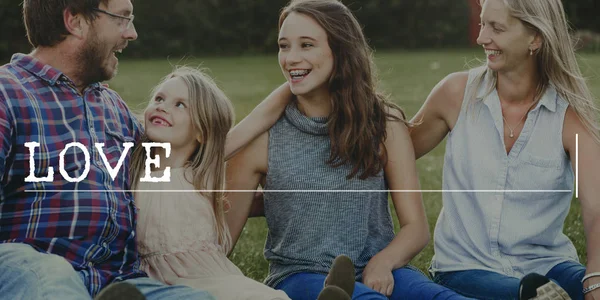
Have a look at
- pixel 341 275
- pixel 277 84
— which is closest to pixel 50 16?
pixel 341 275

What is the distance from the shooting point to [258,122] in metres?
3.46

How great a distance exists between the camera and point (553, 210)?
3.44 m

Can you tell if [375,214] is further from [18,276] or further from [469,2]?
[469,2]

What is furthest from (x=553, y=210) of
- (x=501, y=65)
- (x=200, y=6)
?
(x=200, y=6)

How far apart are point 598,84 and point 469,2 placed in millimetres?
10295

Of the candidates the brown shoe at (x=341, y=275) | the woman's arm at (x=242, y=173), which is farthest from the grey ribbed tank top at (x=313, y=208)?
the brown shoe at (x=341, y=275)

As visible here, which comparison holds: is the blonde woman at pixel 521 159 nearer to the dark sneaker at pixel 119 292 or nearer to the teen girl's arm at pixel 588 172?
the teen girl's arm at pixel 588 172

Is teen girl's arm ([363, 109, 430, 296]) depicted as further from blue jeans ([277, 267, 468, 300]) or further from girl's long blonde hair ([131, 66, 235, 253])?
girl's long blonde hair ([131, 66, 235, 253])

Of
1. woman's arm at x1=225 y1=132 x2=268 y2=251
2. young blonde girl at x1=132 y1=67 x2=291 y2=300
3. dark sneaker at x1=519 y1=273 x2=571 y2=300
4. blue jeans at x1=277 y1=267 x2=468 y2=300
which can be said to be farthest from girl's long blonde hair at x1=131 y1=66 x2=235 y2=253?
dark sneaker at x1=519 y1=273 x2=571 y2=300

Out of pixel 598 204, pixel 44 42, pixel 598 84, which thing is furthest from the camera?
pixel 598 84

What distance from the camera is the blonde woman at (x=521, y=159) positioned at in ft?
11.0

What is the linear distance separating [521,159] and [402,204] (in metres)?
0.48

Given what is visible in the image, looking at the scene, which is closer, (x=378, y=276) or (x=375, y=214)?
(x=378, y=276)

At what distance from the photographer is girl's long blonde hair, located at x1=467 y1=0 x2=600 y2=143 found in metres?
3.35
